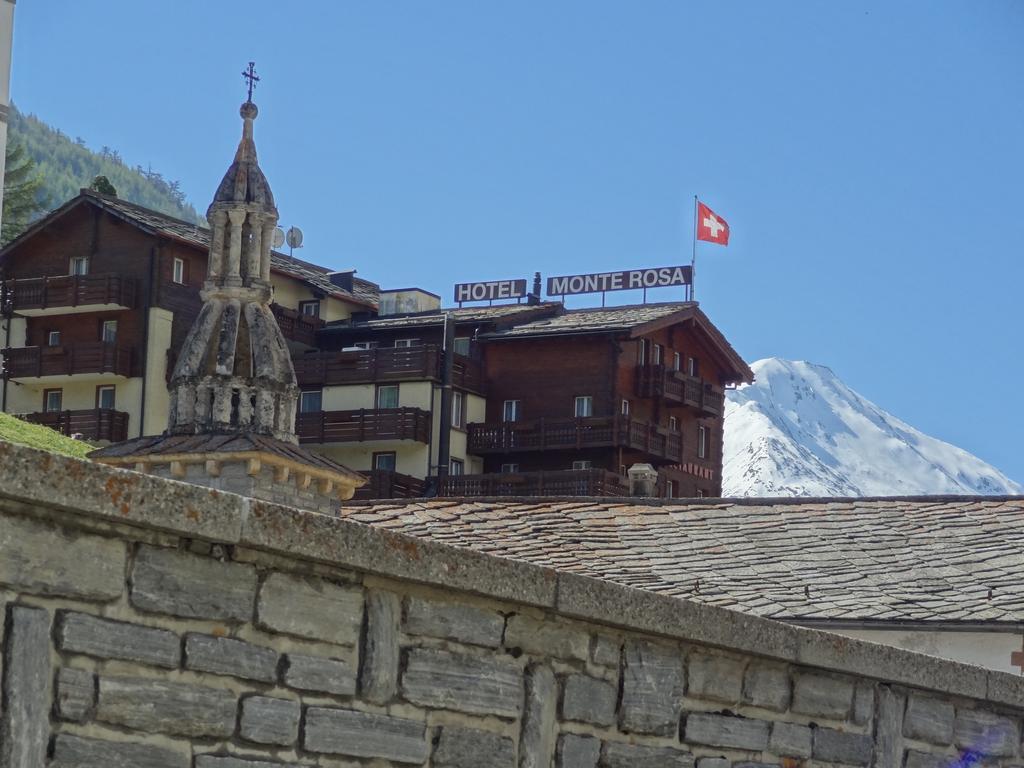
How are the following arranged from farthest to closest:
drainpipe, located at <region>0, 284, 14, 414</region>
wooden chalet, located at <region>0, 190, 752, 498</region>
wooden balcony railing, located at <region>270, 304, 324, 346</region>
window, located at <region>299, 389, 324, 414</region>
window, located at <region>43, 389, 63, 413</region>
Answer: wooden balcony railing, located at <region>270, 304, 324, 346</region> < drainpipe, located at <region>0, 284, 14, 414</region> < window, located at <region>299, 389, 324, 414</region> < window, located at <region>43, 389, 63, 413</region> < wooden chalet, located at <region>0, 190, 752, 498</region>

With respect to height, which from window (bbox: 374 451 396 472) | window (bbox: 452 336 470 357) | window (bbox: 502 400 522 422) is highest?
window (bbox: 452 336 470 357)

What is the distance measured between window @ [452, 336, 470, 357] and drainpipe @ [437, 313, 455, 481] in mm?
2455

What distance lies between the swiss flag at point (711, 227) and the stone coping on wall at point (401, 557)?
73730 mm

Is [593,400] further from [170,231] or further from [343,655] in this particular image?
[343,655]

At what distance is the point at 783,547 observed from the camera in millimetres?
20484

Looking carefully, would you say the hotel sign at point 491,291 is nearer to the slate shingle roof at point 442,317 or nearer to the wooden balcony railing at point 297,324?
the slate shingle roof at point 442,317

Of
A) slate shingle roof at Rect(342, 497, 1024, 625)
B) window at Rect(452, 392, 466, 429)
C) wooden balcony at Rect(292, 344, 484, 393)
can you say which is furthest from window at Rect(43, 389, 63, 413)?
slate shingle roof at Rect(342, 497, 1024, 625)

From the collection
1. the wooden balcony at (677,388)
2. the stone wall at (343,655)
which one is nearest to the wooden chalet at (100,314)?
the wooden balcony at (677,388)

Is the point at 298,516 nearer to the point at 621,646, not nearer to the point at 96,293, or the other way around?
the point at 621,646

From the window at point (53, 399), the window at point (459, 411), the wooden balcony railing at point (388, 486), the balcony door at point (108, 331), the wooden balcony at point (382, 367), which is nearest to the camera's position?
the wooden balcony railing at point (388, 486)

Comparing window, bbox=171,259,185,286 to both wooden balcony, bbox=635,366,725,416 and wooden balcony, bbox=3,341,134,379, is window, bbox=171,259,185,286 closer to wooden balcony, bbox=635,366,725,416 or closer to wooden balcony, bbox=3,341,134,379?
wooden balcony, bbox=3,341,134,379

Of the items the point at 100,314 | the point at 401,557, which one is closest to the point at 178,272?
the point at 100,314

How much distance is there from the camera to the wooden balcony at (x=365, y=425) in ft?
224

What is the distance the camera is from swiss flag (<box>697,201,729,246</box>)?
276 feet
